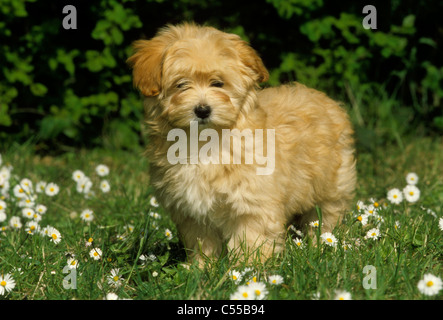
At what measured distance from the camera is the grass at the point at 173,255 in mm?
2887

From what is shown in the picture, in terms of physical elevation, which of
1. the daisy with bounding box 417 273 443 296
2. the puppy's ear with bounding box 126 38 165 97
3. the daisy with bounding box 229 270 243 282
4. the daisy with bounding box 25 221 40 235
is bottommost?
the daisy with bounding box 417 273 443 296

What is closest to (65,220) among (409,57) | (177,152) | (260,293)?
(177,152)

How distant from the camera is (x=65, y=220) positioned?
4.36 m

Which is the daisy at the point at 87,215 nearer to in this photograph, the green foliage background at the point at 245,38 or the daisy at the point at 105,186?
the daisy at the point at 105,186

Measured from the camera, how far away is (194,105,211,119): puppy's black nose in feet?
9.98

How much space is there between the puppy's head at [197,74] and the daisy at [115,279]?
84 centimetres

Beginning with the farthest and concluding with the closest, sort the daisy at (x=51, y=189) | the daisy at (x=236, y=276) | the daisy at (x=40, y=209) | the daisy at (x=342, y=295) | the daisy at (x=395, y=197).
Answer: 1. the daisy at (x=51, y=189)
2. the daisy at (x=40, y=209)
3. the daisy at (x=395, y=197)
4. the daisy at (x=236, y=276)
5. the daisy at (x=342, y=295)

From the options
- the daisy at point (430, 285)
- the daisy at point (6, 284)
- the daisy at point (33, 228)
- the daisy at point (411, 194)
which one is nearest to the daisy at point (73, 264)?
the daisy at point (6, 284)

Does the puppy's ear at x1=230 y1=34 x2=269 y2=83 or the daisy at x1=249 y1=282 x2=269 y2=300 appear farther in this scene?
the puppy's ear at x1=230 y1=34 x2=269 y2=83

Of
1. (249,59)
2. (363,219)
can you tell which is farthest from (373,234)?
(249,59)

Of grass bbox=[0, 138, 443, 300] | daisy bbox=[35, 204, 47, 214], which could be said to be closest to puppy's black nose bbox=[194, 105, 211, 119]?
grass bbox=[0, 138, 443, 300]

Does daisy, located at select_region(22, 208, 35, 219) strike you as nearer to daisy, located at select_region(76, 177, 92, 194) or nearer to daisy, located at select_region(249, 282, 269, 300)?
daisy, located at select_region(76, 177, 92, 194)

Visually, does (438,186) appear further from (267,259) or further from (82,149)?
(82,149)

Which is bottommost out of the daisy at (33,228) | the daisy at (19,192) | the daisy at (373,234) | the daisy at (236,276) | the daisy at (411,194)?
the daisy at (236,276)
